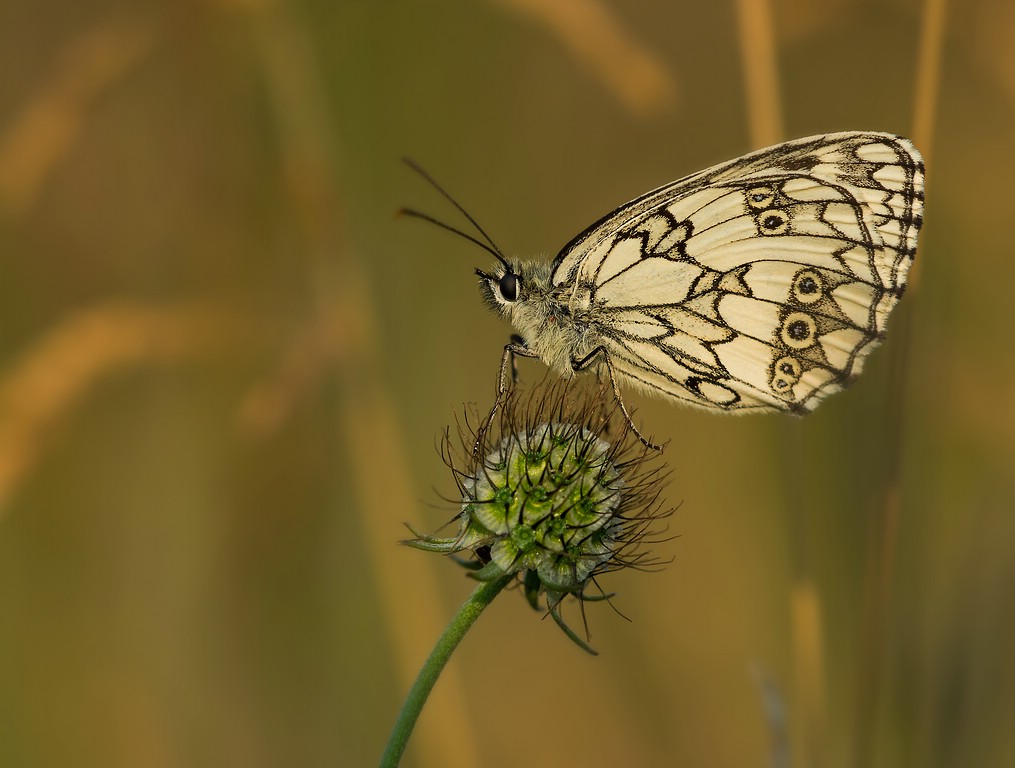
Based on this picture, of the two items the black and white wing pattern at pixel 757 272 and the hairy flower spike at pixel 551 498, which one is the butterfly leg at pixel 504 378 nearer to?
the hairy flower spike at pixel 551 498

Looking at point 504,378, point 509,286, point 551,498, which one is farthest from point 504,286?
point 551,498

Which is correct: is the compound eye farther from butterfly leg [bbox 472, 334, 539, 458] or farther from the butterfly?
butterfly leg [bbox 472, 334, 539, 458]

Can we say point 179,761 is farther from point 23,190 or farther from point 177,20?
point 177,20

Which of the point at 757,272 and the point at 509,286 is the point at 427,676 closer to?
the point at 509,286

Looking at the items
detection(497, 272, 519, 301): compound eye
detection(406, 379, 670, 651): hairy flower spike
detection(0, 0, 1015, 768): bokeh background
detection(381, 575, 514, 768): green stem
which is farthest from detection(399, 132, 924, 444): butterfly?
detection(381, 575, 514, 768): green stem

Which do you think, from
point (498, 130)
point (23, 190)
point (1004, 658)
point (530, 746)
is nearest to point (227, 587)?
point (530, 746)

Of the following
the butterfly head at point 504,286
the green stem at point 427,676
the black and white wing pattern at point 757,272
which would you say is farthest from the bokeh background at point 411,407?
the green stem at point 427,676
